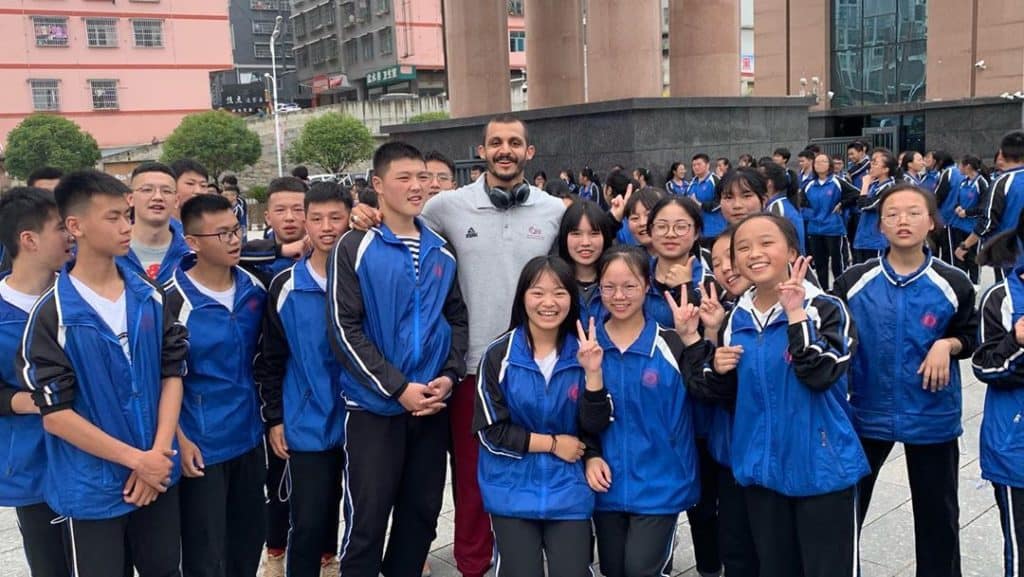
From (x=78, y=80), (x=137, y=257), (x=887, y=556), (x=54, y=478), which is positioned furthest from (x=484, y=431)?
(x=78, y=80)

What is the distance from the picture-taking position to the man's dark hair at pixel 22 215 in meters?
3.08

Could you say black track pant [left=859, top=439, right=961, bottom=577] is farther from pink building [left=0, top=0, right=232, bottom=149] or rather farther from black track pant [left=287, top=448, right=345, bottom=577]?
pink building [left=0, top=0, right=232, bottom=149]

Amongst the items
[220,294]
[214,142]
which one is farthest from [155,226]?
[214,142]

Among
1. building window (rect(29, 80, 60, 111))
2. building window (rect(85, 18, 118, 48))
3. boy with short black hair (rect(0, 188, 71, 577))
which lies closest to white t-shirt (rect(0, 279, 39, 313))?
boy with short black hair (rect(0, 188, 71, 577))

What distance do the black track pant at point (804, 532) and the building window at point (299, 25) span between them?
79387 mm

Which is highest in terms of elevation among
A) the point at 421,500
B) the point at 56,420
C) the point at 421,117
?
the point at 421,117

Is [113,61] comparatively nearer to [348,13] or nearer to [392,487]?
[348,13]

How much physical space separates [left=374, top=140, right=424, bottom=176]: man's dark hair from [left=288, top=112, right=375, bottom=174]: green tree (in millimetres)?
41133

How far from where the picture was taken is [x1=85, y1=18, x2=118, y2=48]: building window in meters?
49.0

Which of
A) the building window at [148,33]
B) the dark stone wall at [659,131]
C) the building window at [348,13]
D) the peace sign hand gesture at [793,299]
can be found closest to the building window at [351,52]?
the building window at [348,13]

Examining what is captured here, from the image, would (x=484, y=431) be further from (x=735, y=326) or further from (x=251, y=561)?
(x=251, y=561)

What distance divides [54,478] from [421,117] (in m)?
45.8

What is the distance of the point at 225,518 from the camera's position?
11.2 ft

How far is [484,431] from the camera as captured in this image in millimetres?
3152
